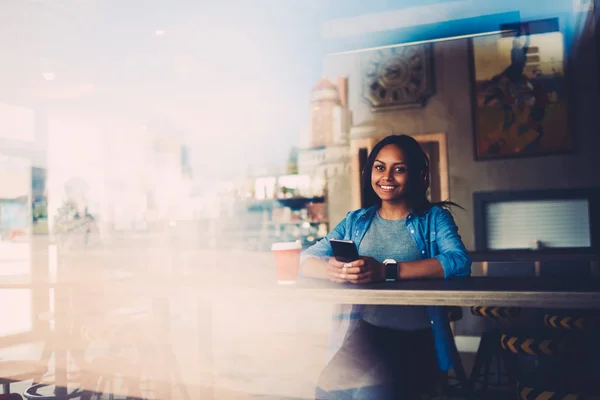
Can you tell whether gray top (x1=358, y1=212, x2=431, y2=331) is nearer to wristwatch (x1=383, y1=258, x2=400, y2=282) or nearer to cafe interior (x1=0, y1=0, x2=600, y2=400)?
wristwatch (x1=383, y1=258, x2=400, y2=282)

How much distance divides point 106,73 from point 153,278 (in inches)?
212

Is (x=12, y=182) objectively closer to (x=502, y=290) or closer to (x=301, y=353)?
(x=301, y=353)

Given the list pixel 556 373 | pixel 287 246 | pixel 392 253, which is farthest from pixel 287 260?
pixel 556 373

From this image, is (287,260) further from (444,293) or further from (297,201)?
(297,201)

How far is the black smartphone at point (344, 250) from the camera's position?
5.27ft

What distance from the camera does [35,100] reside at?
5844 millimetres

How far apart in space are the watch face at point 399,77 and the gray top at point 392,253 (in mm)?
3945

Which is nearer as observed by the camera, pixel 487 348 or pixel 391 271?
pixel 391 271

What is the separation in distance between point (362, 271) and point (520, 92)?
4.43 meters

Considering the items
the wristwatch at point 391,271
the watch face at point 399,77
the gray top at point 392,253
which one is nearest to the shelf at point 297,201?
the watch face at point 399,77

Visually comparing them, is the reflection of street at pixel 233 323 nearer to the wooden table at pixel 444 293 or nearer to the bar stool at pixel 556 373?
the wooden table at pixel 444 293

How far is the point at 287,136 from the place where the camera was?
21.4ft

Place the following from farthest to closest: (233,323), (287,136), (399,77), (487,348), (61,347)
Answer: (287,136) < (399,77) < (233,323) < (487,348) < (61,347)

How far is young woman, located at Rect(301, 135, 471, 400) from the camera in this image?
1.61 meters
